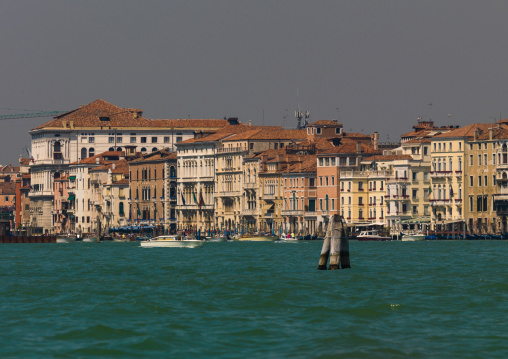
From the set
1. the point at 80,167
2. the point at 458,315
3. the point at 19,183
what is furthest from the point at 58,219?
the point at 458,315

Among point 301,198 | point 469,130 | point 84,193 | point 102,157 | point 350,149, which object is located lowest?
point 301,198

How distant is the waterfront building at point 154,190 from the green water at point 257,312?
8192 cm

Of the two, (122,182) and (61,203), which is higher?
(122,182)

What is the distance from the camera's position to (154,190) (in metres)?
145

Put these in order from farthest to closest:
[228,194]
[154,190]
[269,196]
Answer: [154,190] < [228,194] < [269,196]

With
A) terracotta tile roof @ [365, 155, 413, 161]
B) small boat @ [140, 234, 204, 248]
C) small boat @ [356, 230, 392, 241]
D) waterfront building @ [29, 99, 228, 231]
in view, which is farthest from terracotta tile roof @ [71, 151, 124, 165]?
small boat @ [140, 234, 204, 248]

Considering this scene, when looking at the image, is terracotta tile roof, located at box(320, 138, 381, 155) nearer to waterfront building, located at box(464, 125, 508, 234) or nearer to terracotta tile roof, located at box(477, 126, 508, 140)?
waterfront building, located at box(464, 125, 508, 234)

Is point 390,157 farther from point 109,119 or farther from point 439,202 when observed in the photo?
point 109,119

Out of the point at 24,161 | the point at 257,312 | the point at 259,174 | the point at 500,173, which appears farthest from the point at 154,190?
the point at 257,312

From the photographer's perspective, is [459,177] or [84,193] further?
[84,193]

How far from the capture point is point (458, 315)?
36750mm

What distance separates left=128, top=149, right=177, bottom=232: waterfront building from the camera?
142875 mm

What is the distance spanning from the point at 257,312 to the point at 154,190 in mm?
107512

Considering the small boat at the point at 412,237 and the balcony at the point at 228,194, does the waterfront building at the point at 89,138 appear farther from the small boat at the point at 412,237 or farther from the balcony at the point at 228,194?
the small boat at the point at 412,237
